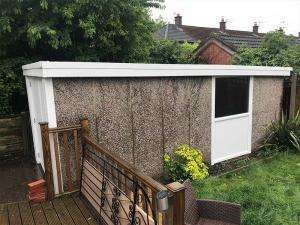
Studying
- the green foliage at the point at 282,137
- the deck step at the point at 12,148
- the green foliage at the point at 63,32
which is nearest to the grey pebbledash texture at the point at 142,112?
the green foliage at the point at 282,137

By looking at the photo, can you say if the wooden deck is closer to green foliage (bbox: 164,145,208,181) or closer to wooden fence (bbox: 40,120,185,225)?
wooden fence (bbox: 40,120,185,225)

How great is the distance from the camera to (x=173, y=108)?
20.4ft

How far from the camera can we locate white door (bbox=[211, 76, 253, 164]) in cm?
719

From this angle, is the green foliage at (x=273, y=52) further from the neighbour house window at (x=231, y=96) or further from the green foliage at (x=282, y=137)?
the neighbour house window at (x=231, y=96)

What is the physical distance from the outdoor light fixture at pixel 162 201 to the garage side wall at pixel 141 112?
2676 mm

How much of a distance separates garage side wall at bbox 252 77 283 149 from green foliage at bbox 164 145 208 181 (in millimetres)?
2697

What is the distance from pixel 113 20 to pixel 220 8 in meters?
29.9

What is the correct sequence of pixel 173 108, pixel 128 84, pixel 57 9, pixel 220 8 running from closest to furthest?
1. pixel 128 84
2. pixel 173 108
3. pixel 57 9
4. pixel 220 8

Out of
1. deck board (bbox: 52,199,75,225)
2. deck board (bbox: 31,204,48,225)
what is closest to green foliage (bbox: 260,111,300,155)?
deck board (bbox: 52,199,75,225)

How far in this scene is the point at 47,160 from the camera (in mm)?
4387

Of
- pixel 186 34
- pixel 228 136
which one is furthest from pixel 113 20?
pixel 186 34

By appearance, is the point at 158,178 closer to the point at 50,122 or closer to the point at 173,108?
the point at 173,108

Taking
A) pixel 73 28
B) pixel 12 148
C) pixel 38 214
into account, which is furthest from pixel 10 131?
pixel 38 214

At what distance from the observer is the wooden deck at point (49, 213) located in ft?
13.1
